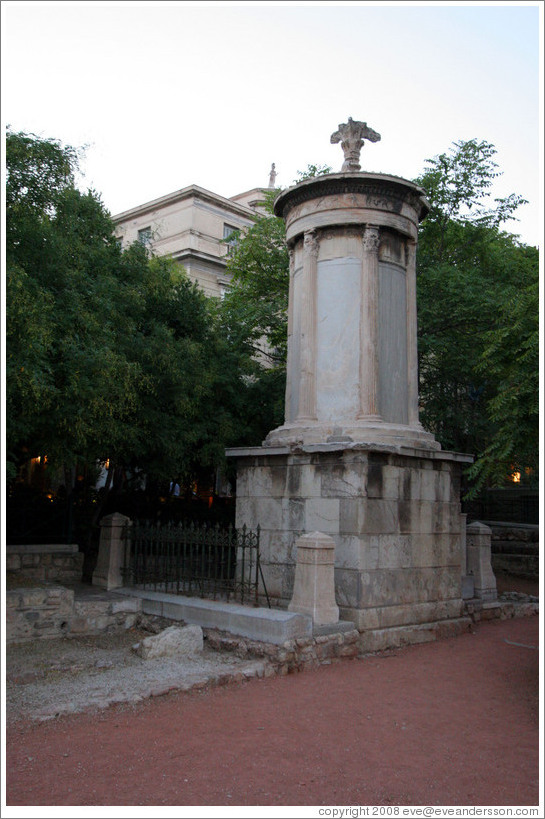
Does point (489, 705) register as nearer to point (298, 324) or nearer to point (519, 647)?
point (519, 647)

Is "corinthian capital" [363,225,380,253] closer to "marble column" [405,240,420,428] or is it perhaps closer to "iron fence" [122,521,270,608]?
"marble column" [405,240,420,428]

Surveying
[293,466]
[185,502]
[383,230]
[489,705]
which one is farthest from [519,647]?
[185,502]

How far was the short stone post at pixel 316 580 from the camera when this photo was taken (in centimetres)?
908

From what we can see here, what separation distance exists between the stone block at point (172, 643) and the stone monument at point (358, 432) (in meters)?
2.17

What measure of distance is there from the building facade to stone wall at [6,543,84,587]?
2267 centimetres

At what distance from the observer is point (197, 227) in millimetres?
34750

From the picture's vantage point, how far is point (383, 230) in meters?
11.8

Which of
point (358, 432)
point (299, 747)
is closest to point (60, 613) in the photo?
point (358, 432)

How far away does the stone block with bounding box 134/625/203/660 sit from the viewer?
8.51 metres

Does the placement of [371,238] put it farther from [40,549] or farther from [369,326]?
[40,549]

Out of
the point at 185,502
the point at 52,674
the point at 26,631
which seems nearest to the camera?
Answer: the point at 52,674

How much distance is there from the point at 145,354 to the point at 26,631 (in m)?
5.51

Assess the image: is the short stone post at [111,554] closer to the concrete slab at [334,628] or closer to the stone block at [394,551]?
the concrete slab at [334,628]

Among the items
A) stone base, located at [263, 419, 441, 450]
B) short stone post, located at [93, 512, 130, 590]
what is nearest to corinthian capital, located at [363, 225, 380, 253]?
stone base, located at [263, 419, 441, 450]
